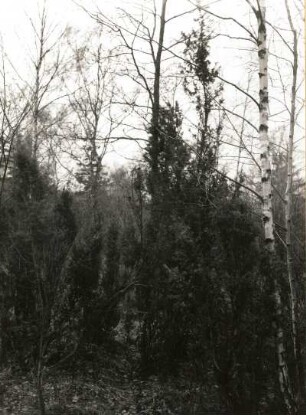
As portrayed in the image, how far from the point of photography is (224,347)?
17.6 feet

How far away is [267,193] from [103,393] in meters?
Answer: 4.11

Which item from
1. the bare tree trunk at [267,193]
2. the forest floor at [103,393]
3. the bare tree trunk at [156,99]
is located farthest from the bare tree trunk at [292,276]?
the bare tree trunk at [156,99]

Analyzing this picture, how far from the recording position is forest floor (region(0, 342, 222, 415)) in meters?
6.04

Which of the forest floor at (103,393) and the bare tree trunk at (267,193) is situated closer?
the bare tree trunk at (267,193)

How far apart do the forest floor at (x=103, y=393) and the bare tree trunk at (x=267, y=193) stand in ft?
3.38

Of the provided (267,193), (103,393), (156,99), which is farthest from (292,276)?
(156,99)

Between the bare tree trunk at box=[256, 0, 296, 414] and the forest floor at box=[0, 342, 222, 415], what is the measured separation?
3.38ft

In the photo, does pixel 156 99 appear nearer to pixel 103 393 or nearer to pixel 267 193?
pixel 267 193

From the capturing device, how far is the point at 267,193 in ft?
19.6

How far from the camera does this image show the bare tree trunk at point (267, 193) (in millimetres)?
5363

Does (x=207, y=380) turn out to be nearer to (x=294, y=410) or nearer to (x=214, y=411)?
(x=214, y=411)

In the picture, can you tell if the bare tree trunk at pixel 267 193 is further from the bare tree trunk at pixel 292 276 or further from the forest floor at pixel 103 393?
the forest floor at pixel 103 393

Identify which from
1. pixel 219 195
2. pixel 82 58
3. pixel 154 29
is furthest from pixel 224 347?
pixel 82 58

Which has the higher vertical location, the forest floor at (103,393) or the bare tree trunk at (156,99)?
the bare tree trunk at (156,99)
